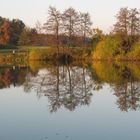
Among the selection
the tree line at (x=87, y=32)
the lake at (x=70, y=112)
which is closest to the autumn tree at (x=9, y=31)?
the tree line at (x=87, y=32)

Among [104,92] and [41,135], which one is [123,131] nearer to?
[41,135]

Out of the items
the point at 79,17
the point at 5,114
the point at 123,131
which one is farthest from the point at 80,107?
the point at 79,17

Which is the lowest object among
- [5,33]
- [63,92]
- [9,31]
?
[63,92]

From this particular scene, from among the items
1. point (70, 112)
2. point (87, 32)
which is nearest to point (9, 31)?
point (87, 32)

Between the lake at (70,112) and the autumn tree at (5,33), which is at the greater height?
the autumn tree at (5,33)

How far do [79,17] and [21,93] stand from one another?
4657 cm

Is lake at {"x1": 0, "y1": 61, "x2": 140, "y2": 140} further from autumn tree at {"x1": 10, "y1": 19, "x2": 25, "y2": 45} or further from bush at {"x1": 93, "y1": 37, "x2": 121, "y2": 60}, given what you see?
autumn tree at {"x1": 10, "y1": 19, "x2": 25, "y2": 45}

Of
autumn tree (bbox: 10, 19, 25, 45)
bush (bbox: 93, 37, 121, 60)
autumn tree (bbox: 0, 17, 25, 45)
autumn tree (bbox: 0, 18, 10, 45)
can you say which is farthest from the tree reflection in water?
autumn tree (bbox: 10, 19, 25, 45)

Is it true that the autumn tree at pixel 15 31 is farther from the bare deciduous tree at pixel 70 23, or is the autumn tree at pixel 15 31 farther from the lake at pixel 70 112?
the lake at pixel 70 112

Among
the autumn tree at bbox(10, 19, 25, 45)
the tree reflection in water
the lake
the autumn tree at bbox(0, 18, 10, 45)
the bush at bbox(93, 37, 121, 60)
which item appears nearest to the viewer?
the lake

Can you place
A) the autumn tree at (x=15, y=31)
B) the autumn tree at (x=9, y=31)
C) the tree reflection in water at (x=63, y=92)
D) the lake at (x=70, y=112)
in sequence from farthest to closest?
the autumn tree at (x=15, y=31) → the autumn tree at (x=9, y=31) → the tree reflection in water at (x=63, y=92) → the lake at (x=70, y=112)

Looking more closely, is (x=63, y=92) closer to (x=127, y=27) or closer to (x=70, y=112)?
(x=70, y=112)

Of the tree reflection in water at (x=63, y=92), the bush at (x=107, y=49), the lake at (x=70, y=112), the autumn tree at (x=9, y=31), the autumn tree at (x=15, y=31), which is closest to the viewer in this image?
the lake at (x=70, y=112)

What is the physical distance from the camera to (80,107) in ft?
65.3
